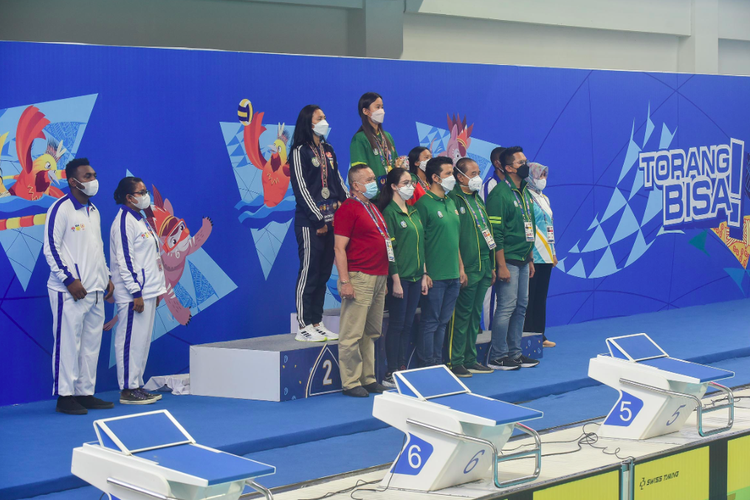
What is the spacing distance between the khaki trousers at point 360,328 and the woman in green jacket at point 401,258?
0.40 ft

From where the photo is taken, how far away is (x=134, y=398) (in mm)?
5348

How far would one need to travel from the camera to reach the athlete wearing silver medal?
5551mm

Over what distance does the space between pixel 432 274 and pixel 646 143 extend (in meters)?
4.16

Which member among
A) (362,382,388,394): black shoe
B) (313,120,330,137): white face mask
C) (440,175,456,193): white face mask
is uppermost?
(313,120,330,137): white face mask

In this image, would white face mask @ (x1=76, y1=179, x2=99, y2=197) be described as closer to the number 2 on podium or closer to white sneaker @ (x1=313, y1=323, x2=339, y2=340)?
white sneaker @ (x1=313, y1=323, x2=339, y2=340)

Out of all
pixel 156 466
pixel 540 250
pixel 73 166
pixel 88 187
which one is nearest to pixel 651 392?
pixel 156 466

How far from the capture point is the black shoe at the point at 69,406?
202 inches

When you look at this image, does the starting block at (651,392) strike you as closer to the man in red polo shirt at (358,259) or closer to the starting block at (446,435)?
the starting block at (446,435)

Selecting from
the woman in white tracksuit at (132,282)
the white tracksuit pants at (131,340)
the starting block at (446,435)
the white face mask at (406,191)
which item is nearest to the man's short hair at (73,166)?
the woman in white tracksuit at (132,282)

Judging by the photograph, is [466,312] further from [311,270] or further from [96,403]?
[96,403]

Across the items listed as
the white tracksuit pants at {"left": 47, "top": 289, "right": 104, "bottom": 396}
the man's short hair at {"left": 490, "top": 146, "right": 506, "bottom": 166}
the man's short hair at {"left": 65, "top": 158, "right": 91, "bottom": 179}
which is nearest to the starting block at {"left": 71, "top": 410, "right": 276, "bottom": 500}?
the white tracksuit pants at {"left": 47, "top": 289, "right": 104, "bottom": 396}

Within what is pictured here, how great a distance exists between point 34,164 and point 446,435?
3439mm

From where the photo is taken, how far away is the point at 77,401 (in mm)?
5246

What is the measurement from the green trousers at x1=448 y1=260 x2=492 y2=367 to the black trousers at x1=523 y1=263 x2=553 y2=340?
101 cm
